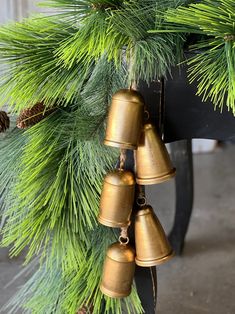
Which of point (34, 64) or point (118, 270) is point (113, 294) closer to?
point (118, 270)

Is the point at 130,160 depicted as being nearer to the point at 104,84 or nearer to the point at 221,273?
the point at 104,84

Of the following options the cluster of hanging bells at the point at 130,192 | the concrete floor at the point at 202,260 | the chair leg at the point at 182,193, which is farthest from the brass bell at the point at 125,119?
the chair leg at the point at 182,193

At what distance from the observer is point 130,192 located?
47 centimetres

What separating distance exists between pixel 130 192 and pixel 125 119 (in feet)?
0.25

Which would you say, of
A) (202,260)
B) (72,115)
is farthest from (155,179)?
(202,260)

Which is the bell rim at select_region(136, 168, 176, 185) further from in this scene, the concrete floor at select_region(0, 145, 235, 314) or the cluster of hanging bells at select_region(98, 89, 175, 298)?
the concrete floor at select_region(0, 145, 235, 314)

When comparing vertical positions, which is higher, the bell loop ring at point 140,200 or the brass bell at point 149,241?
the bell loop ring at point 140,200

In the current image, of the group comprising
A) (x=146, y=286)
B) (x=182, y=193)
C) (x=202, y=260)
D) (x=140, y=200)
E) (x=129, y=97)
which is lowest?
(x=202, y=260)

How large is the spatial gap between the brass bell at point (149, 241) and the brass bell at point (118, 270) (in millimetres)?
11

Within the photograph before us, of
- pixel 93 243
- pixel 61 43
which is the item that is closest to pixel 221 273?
pixel 93 243

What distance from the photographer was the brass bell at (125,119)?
44cm

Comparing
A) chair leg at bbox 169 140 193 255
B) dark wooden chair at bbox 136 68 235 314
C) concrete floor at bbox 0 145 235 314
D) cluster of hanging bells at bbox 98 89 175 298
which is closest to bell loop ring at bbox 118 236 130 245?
cluster of hanging bells at bbox 98 89 175 298

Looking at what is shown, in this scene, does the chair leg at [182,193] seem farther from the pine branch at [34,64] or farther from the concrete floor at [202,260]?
the pine branch at [34,64]

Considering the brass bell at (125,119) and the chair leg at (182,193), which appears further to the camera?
the chair leg at (182,193)
